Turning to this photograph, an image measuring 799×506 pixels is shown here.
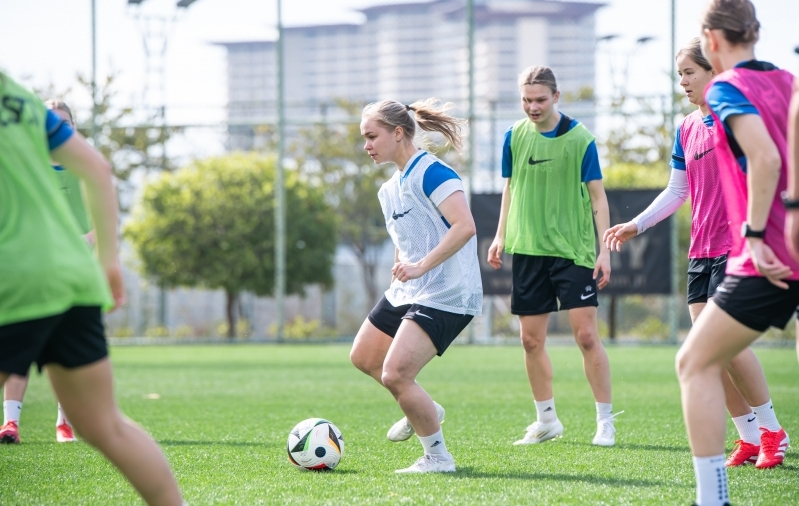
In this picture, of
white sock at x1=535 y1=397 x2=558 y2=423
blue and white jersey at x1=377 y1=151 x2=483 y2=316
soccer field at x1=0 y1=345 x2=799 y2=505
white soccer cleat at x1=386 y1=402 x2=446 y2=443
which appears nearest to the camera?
soccer field at x1=0 y1=345 x2=799 y2=505

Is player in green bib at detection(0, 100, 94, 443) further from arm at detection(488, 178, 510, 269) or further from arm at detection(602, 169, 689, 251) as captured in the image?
arm at detection(602, 169, 689, 251)

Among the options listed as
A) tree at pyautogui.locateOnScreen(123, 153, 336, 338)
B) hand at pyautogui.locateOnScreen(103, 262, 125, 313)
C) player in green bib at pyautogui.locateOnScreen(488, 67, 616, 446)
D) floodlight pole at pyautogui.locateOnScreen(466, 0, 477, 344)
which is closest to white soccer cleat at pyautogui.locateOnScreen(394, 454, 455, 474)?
player in green bib at pyautogui.locateOnScreen(488, 67, 616, 446)

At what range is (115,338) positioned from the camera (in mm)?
18734

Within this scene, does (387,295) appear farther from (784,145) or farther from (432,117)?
(784,145)

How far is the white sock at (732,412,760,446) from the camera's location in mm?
4980

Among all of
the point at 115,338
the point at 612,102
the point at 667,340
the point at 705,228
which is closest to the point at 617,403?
the point at 705,228

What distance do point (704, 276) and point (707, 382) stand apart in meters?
1.86

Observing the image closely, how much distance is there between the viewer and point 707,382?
3.23 m

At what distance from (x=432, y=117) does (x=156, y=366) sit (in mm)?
8711

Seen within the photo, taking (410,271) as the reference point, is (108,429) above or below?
below

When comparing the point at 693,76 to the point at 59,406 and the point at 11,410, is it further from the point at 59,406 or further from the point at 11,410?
the point at 11,410

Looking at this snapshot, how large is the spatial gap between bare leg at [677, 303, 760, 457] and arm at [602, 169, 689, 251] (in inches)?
59.3

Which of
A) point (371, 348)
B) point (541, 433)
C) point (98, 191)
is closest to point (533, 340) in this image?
point (541, 433)

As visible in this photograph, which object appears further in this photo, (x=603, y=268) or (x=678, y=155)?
(x=603, y=268)
